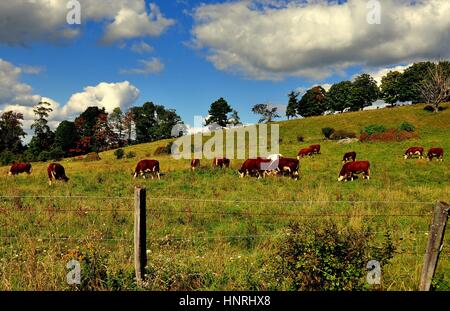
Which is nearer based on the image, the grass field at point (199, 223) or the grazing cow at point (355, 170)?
the grass field at point (199, 223)

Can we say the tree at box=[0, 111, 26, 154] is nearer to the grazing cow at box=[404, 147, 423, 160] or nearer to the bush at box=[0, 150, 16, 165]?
the bush at box=[0, 150, 16, 165]

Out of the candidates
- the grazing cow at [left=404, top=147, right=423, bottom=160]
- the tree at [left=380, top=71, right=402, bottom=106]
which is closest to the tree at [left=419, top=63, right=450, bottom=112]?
the tree at [left=380, top=71, right=402, bottom=106]

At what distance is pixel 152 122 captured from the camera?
10588cm

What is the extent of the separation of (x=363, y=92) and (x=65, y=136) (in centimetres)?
7610

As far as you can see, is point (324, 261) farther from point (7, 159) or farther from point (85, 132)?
point (85, 132)

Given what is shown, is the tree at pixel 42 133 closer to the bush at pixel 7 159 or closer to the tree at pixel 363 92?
the bush at pixel 7 159

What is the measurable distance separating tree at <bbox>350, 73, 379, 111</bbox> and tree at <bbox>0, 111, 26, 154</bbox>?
81.7 metres

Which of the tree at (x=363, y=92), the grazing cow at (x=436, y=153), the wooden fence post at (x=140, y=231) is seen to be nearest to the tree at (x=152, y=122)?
the tree at (x=363, y=92)

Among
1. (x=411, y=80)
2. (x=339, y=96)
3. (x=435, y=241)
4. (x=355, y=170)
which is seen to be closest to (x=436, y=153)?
(x=355, y=170)

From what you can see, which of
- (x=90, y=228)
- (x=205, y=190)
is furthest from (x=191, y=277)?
(x=205, y=190)

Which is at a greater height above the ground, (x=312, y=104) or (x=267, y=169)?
(x=312, y=104)

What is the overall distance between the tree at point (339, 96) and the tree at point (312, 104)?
1979mm

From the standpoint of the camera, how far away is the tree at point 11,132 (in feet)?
261

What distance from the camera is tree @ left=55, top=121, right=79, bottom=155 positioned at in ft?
268
